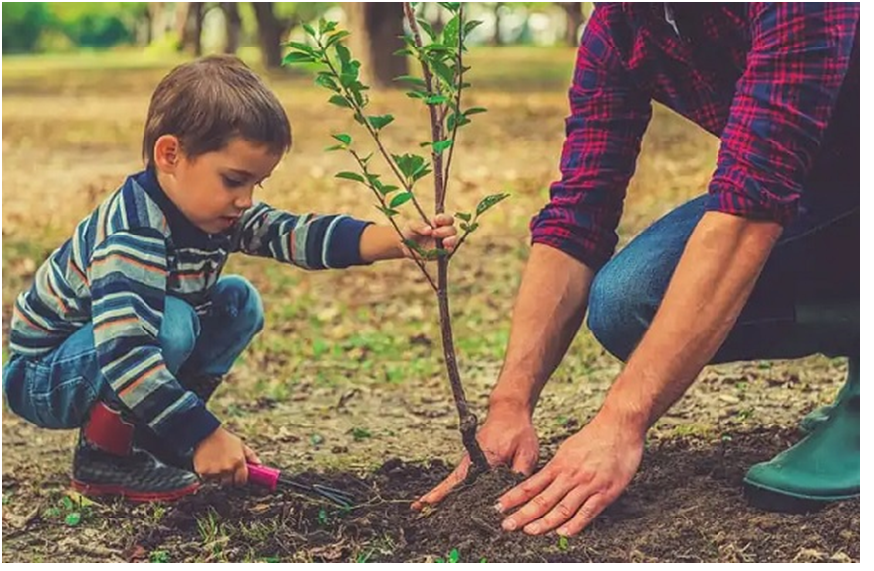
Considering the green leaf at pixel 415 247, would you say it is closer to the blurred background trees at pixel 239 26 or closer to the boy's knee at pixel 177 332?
the boy's knee at pixel 177 332

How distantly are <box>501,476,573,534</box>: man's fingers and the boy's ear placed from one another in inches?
43.4

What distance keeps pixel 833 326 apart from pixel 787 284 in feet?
0.53

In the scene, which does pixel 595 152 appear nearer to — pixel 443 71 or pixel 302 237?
pixel 443 71

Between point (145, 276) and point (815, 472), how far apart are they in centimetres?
151

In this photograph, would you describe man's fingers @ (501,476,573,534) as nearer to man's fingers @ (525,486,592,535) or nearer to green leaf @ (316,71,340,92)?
man's fingers @ (525,486,592,535)

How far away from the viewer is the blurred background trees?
12500 mm

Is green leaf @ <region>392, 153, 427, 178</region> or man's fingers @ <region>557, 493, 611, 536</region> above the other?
green leaf @ <region>392, 153, 427, 178</region>

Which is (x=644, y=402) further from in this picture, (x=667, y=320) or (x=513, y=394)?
(x=513, y=394)

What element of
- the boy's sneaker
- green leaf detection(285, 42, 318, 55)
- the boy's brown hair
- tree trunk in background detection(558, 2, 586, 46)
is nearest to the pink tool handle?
the boy's sneaker

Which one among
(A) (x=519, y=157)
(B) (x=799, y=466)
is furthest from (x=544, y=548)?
(A) (x=519, y=157)

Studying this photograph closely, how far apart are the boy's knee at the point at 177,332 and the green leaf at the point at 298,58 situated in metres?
0.71

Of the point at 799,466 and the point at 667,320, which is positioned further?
the point at 799,466

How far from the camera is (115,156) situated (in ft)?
32.8

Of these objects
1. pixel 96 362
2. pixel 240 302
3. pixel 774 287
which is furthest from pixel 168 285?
pixel 774 287
